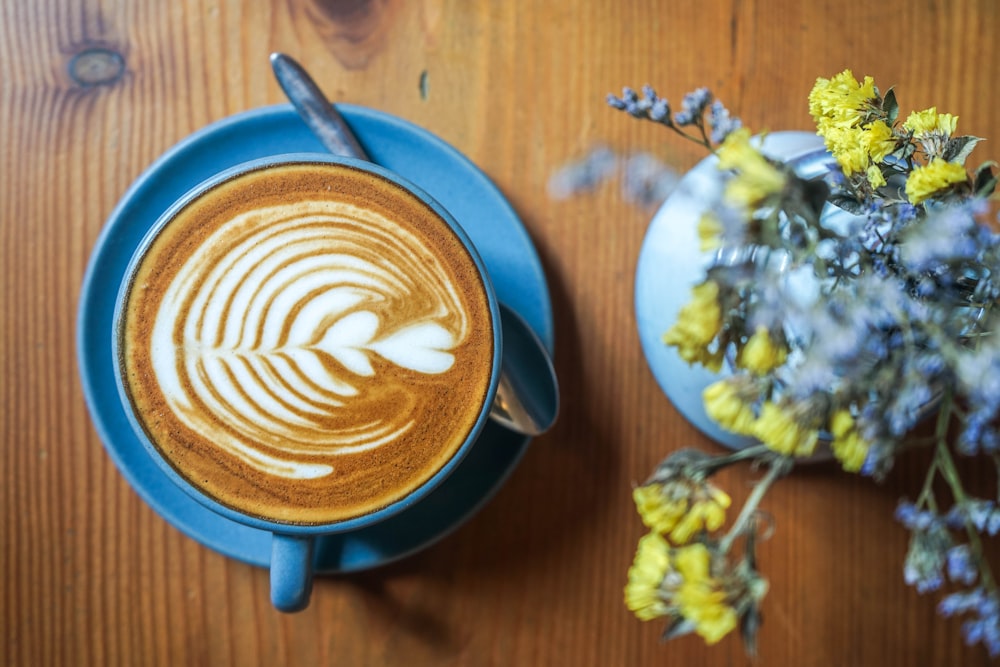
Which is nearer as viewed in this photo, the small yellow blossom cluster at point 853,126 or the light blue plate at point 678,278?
the small yellow blossom cluster at point 853,126

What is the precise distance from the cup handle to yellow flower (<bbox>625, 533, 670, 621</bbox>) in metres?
0.28

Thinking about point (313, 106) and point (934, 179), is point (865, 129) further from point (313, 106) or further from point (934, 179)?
point (313, 106)

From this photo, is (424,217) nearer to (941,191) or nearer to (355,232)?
(355,232)

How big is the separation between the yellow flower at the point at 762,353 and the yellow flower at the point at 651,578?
96mm

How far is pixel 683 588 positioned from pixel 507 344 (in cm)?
33

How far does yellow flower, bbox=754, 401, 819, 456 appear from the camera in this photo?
369 millimetres

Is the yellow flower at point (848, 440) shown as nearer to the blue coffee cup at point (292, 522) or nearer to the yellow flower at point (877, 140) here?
the yellow flower at point (877, 140)

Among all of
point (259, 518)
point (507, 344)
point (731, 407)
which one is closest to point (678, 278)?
point (507, 344)

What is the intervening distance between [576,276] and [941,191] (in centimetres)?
38

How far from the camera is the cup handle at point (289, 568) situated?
574mm

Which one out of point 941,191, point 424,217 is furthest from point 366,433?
point 941,191

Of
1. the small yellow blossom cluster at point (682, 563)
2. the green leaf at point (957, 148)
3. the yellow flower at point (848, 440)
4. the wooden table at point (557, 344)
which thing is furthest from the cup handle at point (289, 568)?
the green leaf at point (957, 148)

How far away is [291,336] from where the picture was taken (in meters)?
0.56

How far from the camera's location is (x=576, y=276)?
2.43 ft
